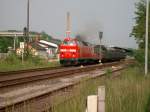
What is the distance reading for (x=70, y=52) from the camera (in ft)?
123

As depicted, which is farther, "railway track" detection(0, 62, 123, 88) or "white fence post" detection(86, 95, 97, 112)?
"railway track" detection(0, 62, 123, 88)

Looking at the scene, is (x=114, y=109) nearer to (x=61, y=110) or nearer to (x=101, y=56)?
(x=61, y=110)

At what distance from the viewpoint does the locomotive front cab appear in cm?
3706

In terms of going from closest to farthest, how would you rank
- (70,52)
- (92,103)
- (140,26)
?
(92,103)
(140,26)
(70,52)

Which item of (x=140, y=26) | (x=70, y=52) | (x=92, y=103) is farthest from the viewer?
(x=70, y=52)

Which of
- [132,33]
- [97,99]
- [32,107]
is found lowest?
[32,107]

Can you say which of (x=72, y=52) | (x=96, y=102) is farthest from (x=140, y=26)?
(x=96, y=102)

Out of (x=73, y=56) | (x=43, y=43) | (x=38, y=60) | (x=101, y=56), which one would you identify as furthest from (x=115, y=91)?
(x=43, y=43)

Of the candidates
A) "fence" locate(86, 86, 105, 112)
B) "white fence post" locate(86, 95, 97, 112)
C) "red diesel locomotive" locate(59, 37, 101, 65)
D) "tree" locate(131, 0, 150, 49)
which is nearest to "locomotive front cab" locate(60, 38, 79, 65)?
"red diesel locomotive" locate(59, 37, 101, 65)

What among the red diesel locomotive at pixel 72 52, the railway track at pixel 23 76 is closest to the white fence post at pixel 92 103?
the railway track at pixel 23 76

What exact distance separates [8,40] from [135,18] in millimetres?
72770

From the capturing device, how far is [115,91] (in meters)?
10.8

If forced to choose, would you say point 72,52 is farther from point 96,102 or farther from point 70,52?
point 96,102

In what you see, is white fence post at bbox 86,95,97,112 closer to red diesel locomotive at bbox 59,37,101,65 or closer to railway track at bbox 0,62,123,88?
railway track at bbox 0,62,123,88
